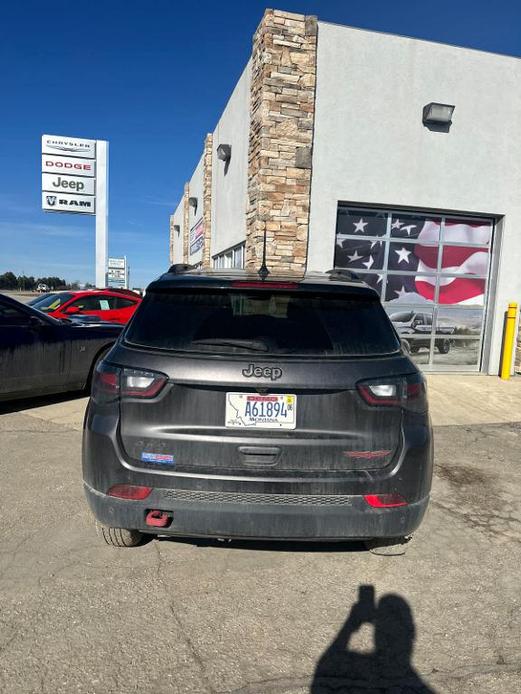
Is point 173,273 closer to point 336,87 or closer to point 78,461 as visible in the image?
point 78,461

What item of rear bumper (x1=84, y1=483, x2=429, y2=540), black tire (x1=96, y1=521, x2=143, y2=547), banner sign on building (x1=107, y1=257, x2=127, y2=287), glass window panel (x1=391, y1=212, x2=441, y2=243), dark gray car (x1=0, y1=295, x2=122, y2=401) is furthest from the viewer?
banner sign on building (x1=107, y1=257, x2=127, y2=287)

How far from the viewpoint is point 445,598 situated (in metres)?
2.65

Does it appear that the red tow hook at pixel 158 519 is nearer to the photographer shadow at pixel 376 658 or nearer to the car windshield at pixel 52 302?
the photographer shadow at pixel 376 658

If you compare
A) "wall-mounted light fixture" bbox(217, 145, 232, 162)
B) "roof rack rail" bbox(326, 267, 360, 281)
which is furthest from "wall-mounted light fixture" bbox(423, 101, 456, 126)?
"roof rack rail" bbox(326, 267, 360, 281)

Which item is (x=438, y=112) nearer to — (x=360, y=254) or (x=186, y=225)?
(x=360, y=254)

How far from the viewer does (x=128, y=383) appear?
92.9 inches

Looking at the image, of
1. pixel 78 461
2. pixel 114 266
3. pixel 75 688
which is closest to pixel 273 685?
pixel 75 688

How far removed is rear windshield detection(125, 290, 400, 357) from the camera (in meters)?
2.43

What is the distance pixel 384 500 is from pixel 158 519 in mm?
1110

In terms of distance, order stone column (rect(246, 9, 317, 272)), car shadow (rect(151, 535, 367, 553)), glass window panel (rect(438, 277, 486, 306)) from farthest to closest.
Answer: glass window panel (rect(438, 277, 486, 306)) < stone column (rect(246, 9, 317, 272)) < car shadow (rect(151, 535, 367, 553))

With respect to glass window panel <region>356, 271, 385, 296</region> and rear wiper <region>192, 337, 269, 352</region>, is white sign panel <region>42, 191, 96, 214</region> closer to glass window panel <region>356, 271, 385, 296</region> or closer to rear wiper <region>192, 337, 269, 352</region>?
glass window panel <region>356, 271, 385, 296</region>

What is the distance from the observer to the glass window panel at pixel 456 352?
10141 mm

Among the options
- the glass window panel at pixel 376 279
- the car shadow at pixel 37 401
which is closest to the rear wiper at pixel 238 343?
the car shadow at pixel 37 401

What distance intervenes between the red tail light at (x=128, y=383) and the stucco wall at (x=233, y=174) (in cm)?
837
